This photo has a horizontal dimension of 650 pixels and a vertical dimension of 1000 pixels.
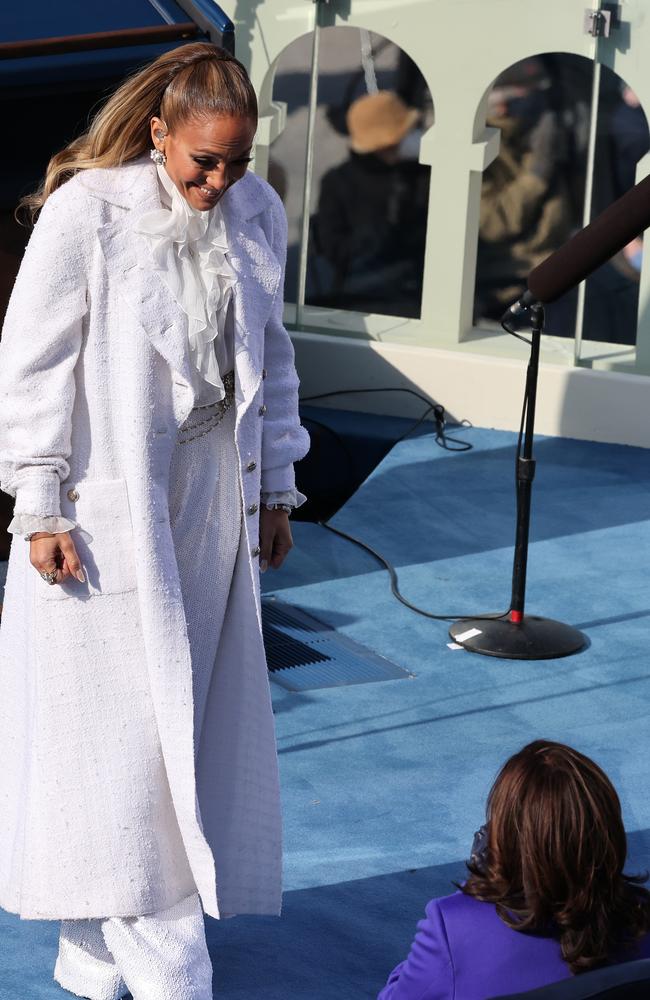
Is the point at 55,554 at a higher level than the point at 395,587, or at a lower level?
higher

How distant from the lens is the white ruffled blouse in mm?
2986

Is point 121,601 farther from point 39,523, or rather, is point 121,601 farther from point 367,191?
point 367,191

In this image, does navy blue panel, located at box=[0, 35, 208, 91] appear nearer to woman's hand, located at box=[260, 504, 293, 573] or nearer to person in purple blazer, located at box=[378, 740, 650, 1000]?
woman's hand, located at box=[260, 504, 293, 573]

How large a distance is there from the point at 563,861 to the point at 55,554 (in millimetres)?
1128

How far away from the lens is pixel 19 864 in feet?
10.3

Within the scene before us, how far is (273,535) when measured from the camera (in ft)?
10.9

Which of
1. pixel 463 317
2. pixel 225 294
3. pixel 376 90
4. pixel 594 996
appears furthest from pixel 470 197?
pixel 376 90

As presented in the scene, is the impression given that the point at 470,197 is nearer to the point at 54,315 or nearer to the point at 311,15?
the point at 311,15

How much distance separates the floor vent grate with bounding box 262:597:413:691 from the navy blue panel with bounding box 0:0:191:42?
189 cm

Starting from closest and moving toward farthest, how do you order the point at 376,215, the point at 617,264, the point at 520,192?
1. the point at 617,264
2. the point at 520,192
3. the point at 376,215

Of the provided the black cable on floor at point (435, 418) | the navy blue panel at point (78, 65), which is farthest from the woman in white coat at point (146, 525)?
the black cable on floor at point (435, 418)

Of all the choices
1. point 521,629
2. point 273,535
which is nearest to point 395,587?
point 521,629

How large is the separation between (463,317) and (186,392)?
5527mm

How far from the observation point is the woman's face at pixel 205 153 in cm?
287
